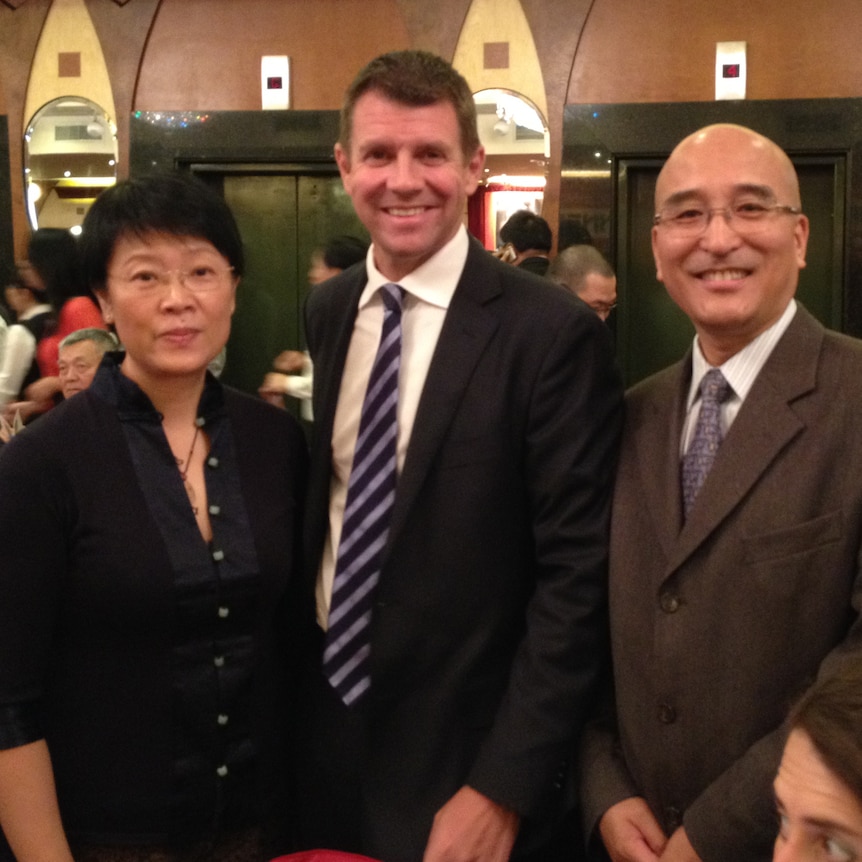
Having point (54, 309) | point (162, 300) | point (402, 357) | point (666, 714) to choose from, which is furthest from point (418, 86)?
point (54, 309)

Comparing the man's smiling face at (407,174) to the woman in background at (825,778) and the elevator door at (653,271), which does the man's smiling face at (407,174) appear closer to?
the woman in background at (825,778)

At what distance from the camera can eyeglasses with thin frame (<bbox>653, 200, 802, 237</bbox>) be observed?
173 cm

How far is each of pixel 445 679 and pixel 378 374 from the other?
54 centimetres

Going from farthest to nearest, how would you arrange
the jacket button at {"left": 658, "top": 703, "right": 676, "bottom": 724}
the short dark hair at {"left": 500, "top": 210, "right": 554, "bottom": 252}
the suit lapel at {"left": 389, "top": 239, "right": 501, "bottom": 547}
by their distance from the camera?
the short dark hair at {"left": 500, "top": 210, "right": 554, "bottom": 252}
the suit lapel at {"left": 389, "top": 239, "right": 501, "bottom": 547}
the jacket button at {"left": 658, "top": 703, "right": 676, "bottom": 724}

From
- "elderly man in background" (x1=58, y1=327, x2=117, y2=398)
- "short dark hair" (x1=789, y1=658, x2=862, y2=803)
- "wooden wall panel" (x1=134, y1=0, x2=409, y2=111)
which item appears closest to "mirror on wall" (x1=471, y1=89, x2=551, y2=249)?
"wooden wall panel" (x1=134, y1=0, x2=409, y2=111)

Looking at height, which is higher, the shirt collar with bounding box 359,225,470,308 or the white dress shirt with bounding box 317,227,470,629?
the shirt collar with bounding box 359,225,470,308

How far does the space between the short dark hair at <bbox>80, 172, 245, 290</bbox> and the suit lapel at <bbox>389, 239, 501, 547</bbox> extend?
42 centimetres

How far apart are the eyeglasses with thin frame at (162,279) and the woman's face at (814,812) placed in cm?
117

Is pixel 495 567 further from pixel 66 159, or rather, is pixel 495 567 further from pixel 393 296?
pixel 66 159

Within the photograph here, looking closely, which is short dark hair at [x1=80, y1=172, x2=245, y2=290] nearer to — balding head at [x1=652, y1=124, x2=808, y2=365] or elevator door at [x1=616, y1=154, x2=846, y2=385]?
balding head at [x1=652, y1=124, x2=808, y2=365]

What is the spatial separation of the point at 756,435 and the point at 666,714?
0.45 m

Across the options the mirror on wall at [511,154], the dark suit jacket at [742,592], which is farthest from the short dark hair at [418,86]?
the mirror on wall at [511,154]

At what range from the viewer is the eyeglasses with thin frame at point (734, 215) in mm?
1731

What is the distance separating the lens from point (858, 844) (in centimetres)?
103
